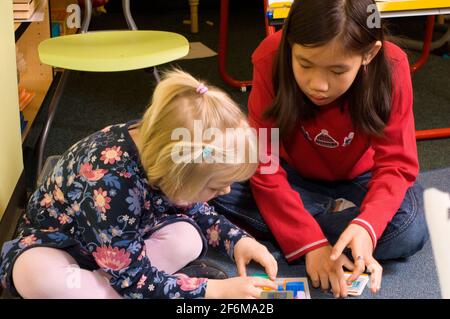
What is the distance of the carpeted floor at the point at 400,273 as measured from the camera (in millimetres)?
1315

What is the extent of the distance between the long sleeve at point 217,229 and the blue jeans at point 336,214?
16 centimetres

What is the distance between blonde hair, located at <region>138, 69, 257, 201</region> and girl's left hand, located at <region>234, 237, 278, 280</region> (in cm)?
20

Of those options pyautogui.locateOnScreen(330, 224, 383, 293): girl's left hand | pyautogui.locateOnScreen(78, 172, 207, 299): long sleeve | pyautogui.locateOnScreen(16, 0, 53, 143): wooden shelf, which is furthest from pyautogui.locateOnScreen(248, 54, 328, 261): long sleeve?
pyautogui.locateOnScreen(16, 0, 53, 143): wooden shelf

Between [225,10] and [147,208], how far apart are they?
3.99 ft

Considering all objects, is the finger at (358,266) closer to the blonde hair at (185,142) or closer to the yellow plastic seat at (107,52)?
the blonde hair at (185,142)

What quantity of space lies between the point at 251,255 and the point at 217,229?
99mm

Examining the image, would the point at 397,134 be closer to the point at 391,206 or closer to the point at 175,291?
the point at 391,206

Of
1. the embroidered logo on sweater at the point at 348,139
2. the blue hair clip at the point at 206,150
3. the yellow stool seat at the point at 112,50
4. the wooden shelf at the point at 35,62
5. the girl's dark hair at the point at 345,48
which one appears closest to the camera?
the blue hair clip at the point at 206,150

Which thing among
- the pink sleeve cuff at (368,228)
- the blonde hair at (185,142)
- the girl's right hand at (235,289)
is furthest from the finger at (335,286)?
the blonde hair at (185,142)

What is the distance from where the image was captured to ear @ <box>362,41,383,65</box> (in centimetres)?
125

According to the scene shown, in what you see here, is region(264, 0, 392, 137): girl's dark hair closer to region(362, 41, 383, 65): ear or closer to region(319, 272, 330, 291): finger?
region(362, 41, 383, 65): ear

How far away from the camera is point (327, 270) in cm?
130

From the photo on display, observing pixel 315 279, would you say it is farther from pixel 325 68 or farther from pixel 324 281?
pixel 325 68

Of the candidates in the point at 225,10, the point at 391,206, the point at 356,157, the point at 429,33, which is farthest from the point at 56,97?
the point at 429,33
